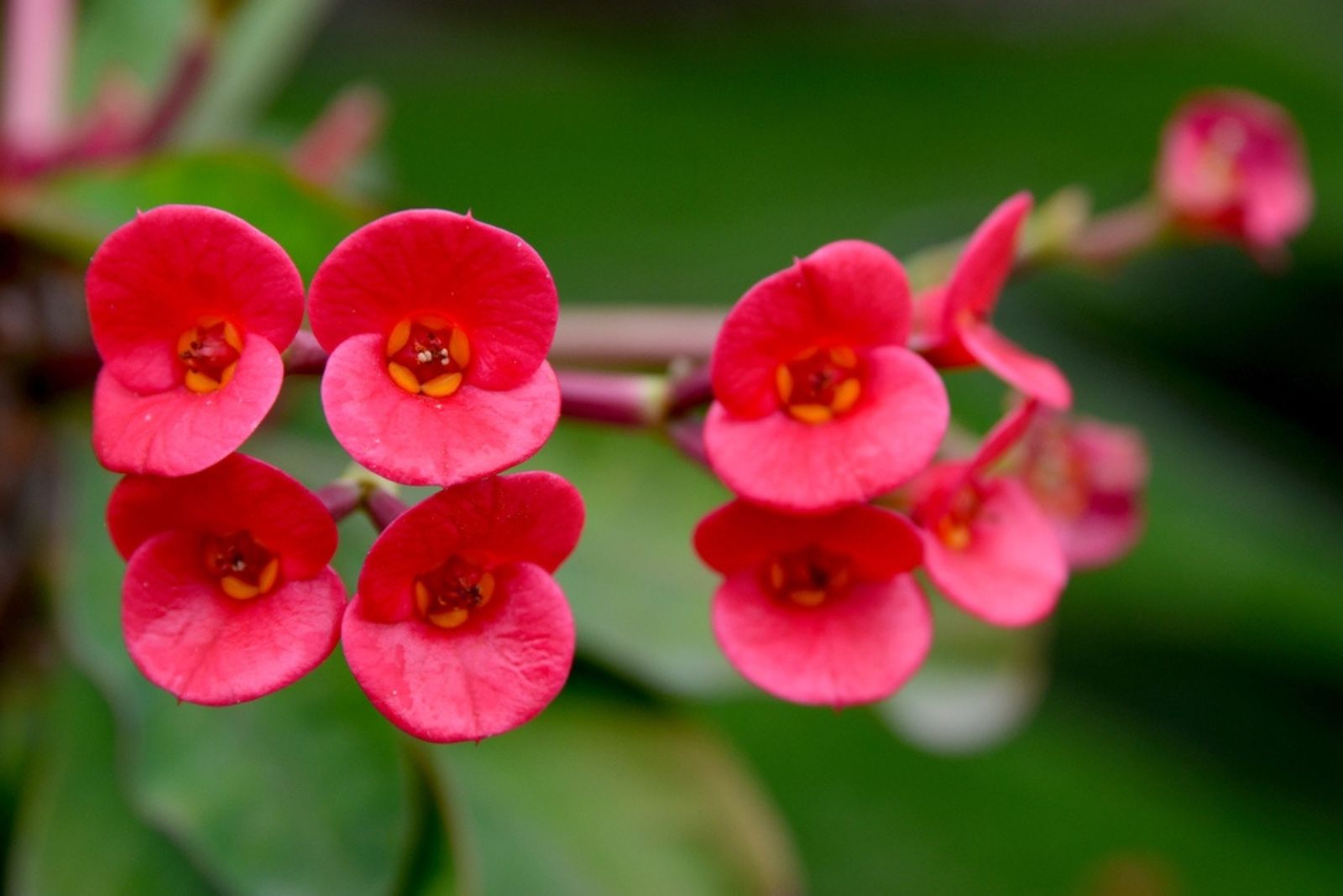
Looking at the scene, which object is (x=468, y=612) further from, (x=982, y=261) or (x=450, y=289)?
(x=982, y=261)

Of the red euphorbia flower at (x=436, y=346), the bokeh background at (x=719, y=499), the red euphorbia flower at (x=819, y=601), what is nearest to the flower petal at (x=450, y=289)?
the red euphorbia flower at (x=436, y=346)

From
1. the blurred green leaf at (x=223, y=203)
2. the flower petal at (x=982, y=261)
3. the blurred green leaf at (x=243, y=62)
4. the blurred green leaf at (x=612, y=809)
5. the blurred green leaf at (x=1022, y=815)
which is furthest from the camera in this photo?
the blurred green leaf at (x=1022, y=815)

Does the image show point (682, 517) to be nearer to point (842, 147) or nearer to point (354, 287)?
point (354, 287)

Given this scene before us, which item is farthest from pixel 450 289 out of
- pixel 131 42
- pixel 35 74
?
pixel 131 42

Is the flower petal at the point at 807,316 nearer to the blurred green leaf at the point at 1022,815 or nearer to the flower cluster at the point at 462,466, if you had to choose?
the flower cluster at the point at 462,466

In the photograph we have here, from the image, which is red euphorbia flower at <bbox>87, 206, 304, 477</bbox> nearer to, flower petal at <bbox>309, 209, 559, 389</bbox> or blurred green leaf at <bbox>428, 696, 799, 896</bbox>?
flower petal at <bbox>309, 209, 559, 389</bbox>

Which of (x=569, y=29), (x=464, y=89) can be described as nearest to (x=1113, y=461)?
(x=464, y=89)

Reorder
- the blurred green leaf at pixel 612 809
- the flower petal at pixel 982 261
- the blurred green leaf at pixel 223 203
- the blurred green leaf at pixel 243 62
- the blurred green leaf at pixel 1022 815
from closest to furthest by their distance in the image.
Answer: the flower petal at pixel 982 261
the blurred green leaf at pixel 223 203
the blurred green leaf at pixel 612 809
the blurred green leaf at pixel 243 62
the blurred green leaf at pixel 1022 815
